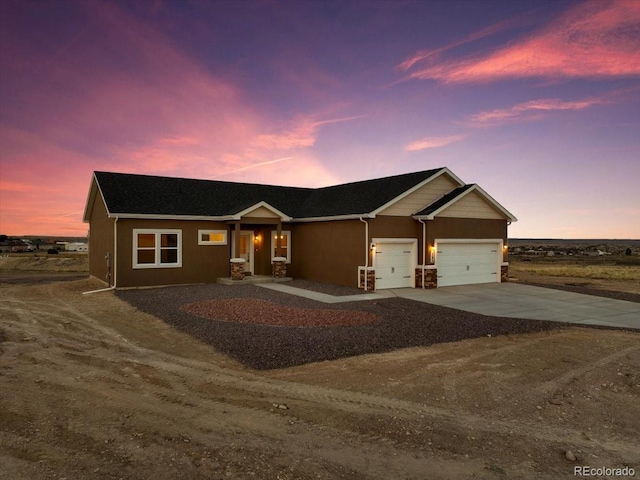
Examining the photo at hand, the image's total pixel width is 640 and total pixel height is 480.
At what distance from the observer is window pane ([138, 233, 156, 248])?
58.8 feet

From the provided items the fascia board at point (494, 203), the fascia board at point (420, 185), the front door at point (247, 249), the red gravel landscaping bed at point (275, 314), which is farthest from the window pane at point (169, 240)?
the fascia board at point (494, 203)

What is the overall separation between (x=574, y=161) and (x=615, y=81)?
987 cm

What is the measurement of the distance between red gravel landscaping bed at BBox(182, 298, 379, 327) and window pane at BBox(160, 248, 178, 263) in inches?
237

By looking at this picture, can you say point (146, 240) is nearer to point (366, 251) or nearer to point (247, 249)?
point (247, 249)

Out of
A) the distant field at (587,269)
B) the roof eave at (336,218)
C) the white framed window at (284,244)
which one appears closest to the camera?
the roof eave at (336,218)

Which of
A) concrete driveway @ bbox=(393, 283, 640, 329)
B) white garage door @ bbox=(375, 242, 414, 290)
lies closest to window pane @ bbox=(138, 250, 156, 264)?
white garage door @ bbox=(375, 242, 414, 290)

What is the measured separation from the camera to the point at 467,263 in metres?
19.1

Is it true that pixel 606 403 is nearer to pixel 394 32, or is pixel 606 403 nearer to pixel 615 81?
pixel 394 32

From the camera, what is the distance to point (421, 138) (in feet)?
81.6

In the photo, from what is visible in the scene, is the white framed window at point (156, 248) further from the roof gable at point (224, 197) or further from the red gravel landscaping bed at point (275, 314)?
the red gravel landscaping bed at point (275, 314)

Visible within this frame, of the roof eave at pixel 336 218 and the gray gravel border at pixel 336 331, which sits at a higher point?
the roof eave at pixel 336 218

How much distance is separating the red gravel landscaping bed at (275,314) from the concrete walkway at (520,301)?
7.17ft

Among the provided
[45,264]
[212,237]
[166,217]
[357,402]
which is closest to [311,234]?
[212,237]

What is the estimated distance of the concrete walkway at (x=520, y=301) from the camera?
11719mm
